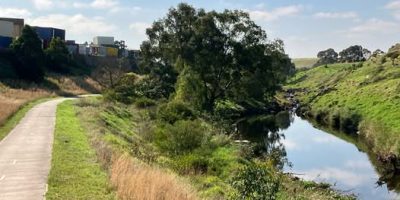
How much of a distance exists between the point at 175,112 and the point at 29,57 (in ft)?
143

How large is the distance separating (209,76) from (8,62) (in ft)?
127

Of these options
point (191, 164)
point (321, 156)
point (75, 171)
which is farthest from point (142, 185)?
point (321, 156)

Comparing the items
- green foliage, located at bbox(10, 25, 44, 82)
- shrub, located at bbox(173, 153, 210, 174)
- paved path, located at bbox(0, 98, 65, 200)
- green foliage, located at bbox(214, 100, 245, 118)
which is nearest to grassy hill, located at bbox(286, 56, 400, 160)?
green foliage, located at bbox(214, 100, 245, 118)

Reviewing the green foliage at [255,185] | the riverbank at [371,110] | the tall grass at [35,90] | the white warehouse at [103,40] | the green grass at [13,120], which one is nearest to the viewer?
the green foliage at [255,185]

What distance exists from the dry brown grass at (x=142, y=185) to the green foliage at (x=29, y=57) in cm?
6934

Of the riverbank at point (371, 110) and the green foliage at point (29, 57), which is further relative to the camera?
the green foliage at point (29, 57)

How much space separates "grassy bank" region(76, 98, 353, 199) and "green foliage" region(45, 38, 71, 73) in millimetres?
57315

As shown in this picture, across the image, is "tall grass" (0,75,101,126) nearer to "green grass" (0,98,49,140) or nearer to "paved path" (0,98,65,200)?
"green grass" (0,98,49,140)

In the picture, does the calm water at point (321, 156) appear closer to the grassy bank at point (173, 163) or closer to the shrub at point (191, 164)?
the grassy bank at point (173, 163)

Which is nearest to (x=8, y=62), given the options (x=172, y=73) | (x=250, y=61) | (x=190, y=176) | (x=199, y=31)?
(x=172, y=73)

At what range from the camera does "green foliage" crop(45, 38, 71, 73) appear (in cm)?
10519

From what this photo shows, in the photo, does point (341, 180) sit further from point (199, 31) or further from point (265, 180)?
point (199, 31)

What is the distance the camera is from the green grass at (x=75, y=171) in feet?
61.4

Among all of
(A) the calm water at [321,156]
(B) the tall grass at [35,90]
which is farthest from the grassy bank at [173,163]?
(B) the tall grass at [35,90]
